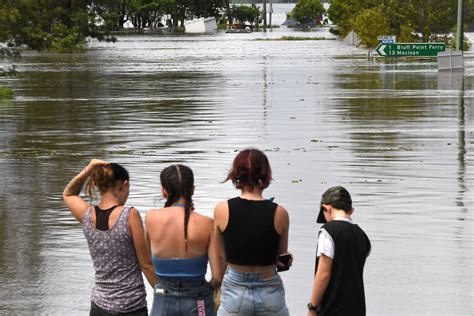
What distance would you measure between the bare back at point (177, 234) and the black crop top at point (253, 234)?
143 millimetres

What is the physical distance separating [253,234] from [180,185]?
Result: 19.9 inches

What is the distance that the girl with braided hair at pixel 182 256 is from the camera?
6.92 m

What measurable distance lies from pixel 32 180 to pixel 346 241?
1157 centimetres

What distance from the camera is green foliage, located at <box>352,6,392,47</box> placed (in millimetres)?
71375

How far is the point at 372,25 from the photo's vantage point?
72500 mm

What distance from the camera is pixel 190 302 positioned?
6.91 meters

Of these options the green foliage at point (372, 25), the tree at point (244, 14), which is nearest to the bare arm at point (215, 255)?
the green foliage at point (372, 25)

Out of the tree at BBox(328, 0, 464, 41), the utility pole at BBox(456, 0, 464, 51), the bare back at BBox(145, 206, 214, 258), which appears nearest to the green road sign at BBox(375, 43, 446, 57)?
the utility pole at BBox(456, 0, 464, 51)

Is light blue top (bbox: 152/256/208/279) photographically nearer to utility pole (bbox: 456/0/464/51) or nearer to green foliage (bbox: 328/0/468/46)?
utility pole (bbox: 456/0/464/51)

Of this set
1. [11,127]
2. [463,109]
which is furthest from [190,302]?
[463,109]

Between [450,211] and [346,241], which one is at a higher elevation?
[346,241]

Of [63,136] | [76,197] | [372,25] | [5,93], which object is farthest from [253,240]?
[372,25]

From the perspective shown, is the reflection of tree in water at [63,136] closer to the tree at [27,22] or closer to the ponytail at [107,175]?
the tree at [27,22]

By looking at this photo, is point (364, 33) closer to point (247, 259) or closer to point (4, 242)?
point (4, 242)
